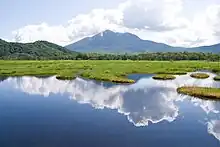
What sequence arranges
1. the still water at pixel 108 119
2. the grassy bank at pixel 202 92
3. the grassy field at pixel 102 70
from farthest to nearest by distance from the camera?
1. the grassy field at pixel 102 70
2. the grassy bank at pixel 202 92
3. the still water at pixel 108 119

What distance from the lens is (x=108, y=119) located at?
30.2 metres

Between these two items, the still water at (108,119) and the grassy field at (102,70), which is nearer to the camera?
the still water at (108,119)

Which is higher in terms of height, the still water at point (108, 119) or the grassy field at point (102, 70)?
the grassy field at point (102, 70)

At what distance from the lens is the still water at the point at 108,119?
23016 mm

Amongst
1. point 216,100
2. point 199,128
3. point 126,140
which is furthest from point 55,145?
point 216,100

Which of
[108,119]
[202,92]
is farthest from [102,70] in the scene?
[108,119]

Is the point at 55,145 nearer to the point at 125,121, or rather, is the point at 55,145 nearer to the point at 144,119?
the point at 125,121

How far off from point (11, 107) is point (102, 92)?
629 inches

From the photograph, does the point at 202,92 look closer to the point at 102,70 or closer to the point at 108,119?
the point at 108,119

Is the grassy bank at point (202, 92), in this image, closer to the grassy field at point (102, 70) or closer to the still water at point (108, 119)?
the still water at point (108, 119)

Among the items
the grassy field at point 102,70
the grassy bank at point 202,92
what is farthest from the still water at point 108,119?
the grassy field at point 102,70

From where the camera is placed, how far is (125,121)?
29.4m

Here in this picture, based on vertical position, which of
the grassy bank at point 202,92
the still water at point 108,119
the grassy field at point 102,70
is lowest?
the still water at point 108,119

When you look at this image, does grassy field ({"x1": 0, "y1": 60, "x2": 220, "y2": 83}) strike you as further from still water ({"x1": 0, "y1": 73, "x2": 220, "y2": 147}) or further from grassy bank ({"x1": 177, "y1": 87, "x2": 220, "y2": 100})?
still water ({"x1": 0, "y1": 73, "x2": 220, "y2": 147})
